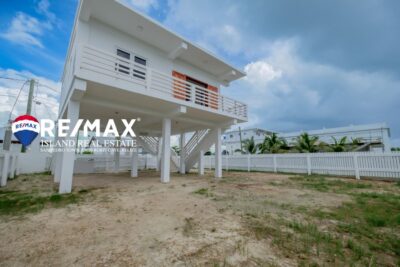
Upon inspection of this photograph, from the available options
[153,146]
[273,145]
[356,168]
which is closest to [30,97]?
[153,146]

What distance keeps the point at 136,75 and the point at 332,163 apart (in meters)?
12.6

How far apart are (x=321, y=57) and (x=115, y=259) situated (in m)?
Answer: 15.9

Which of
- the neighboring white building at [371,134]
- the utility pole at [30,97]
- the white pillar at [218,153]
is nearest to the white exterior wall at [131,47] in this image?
the white pillar at [218,153]

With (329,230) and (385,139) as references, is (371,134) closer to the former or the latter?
(385,139)

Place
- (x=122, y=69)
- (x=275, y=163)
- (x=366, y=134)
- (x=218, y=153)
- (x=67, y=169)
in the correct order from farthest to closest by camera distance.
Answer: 1. (x=366, y=134)
2. (x=275, y=163)
3. (x=218, y=153)
4. (x=122, y=69)
5. (x=67, y=169)

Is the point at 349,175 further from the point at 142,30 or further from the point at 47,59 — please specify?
the point at 47,59

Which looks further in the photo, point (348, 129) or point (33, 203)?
point (348, 129)

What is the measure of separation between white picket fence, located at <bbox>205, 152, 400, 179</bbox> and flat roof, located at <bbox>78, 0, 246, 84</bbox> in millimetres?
7988

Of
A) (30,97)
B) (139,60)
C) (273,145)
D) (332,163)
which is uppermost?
(139,60)

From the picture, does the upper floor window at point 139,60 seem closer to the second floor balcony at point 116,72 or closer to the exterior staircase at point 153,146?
the second floor balcony at point 116,72

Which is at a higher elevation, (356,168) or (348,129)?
(348,129)

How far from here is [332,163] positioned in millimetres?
10836

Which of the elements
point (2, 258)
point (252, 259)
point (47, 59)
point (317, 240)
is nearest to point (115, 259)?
point (2, 258)

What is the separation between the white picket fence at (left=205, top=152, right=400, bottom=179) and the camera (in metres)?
8.84
